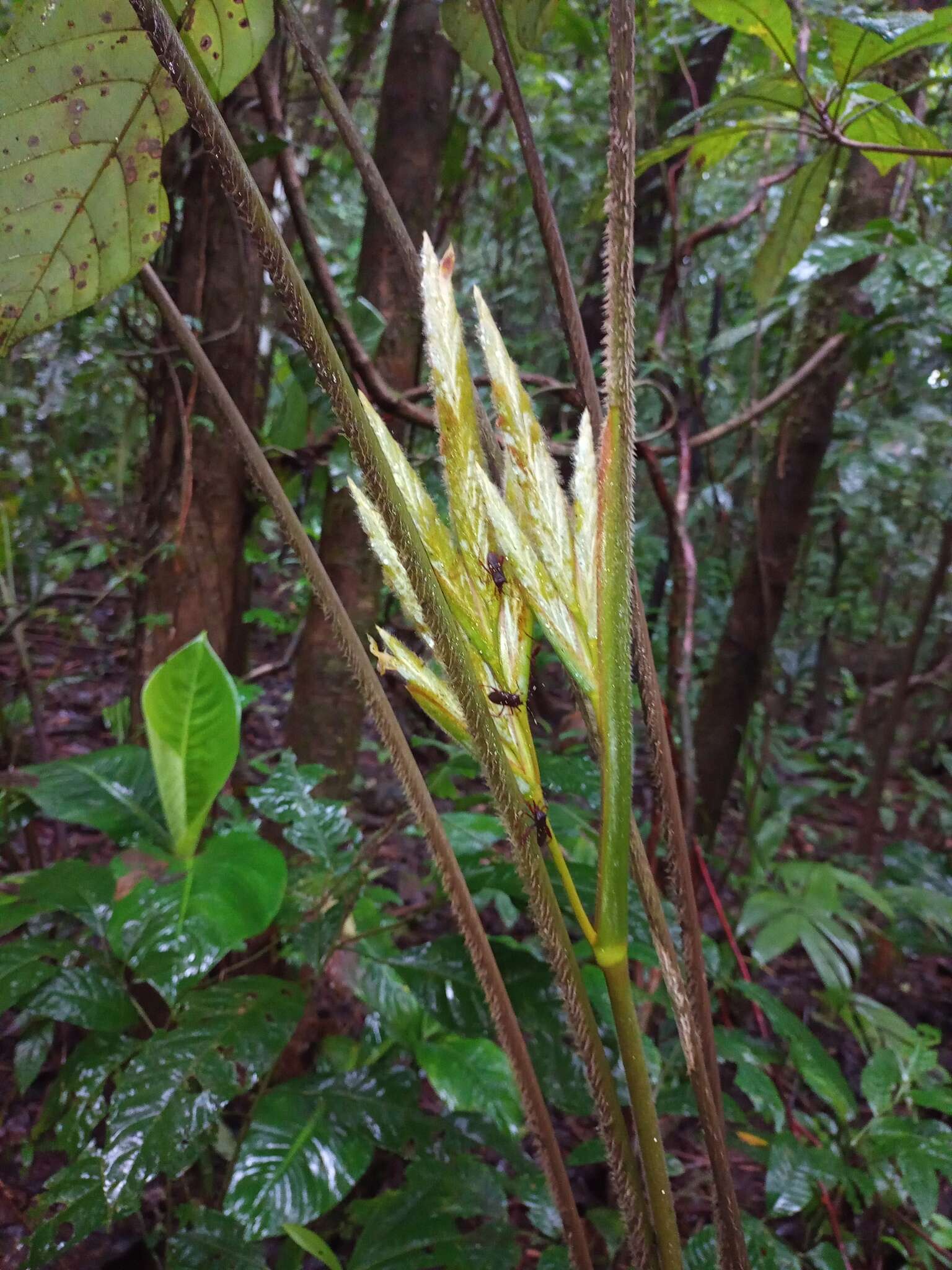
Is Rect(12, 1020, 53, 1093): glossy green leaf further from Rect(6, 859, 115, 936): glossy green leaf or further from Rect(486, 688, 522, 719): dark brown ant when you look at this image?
Rect(486, 688, 522, 719): dark brown ant

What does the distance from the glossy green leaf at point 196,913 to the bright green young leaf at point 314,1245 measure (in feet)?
0.75

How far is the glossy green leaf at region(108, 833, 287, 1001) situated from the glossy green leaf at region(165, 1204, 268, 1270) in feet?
0.70

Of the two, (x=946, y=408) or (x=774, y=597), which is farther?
(x=774, y=597)

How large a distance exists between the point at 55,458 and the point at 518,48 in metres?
2.34

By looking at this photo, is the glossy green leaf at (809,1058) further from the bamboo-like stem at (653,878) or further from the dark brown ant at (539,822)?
the dark brown ant at (539,822)

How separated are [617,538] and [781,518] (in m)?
2.00

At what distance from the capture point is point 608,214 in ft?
0.96

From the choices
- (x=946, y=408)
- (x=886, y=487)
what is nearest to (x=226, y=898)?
(x=946, y=408)

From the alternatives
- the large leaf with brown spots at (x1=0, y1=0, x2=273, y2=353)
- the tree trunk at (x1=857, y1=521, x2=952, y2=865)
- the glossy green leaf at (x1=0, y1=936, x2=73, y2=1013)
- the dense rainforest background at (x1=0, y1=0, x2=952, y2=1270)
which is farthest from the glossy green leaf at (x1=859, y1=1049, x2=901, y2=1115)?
the large leaf with brown spots at (x1=0, y1=0, x2=273, y2=353)

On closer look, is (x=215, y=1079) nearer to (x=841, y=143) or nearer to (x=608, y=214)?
(x=608, y=214)

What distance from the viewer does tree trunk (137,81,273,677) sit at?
1486mm

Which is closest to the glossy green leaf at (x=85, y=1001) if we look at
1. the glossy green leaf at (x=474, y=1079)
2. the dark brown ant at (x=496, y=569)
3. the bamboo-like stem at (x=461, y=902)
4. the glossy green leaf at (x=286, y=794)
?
the glossy green leaf at (x=286, y=794)

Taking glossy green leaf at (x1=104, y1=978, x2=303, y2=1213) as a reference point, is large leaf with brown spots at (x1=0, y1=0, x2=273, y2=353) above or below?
above

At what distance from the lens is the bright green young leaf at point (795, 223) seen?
0.88 metres
